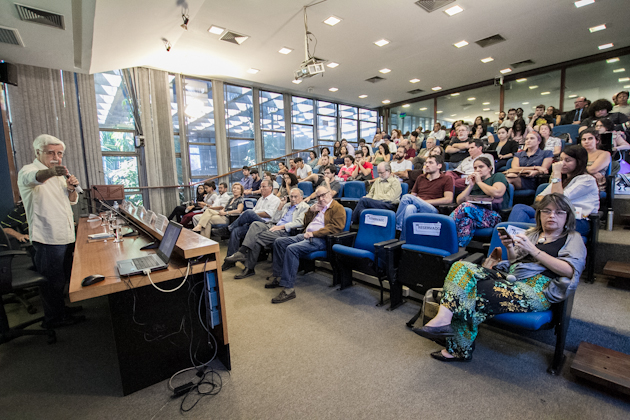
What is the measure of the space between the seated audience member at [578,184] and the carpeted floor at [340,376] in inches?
23.9

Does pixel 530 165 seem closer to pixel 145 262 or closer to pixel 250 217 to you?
pixel 250 217

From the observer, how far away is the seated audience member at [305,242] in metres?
2.93

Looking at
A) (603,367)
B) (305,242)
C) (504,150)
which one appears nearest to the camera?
(603,367)

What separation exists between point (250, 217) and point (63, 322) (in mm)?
2136

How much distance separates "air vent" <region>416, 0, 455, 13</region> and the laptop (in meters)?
4.90

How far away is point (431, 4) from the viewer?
4.56 meters

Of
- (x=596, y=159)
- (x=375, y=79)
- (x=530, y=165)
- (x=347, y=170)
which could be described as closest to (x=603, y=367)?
(x=596, y=159)

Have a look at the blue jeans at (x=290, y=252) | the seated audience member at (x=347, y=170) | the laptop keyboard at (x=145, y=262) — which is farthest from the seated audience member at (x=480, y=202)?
the seated audience member at (x=347, y=170)

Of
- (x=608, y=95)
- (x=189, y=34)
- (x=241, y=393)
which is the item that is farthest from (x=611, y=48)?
(x=241, y=393)

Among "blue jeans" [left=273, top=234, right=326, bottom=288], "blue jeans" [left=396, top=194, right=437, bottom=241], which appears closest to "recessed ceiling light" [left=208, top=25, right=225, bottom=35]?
"blue jeans" [left=273, top=234, right=326, bottom=288]

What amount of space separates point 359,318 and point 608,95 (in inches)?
363

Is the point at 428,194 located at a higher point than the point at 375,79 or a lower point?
lower

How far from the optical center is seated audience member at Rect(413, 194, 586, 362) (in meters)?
1.61

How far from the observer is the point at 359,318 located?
7.95ft
